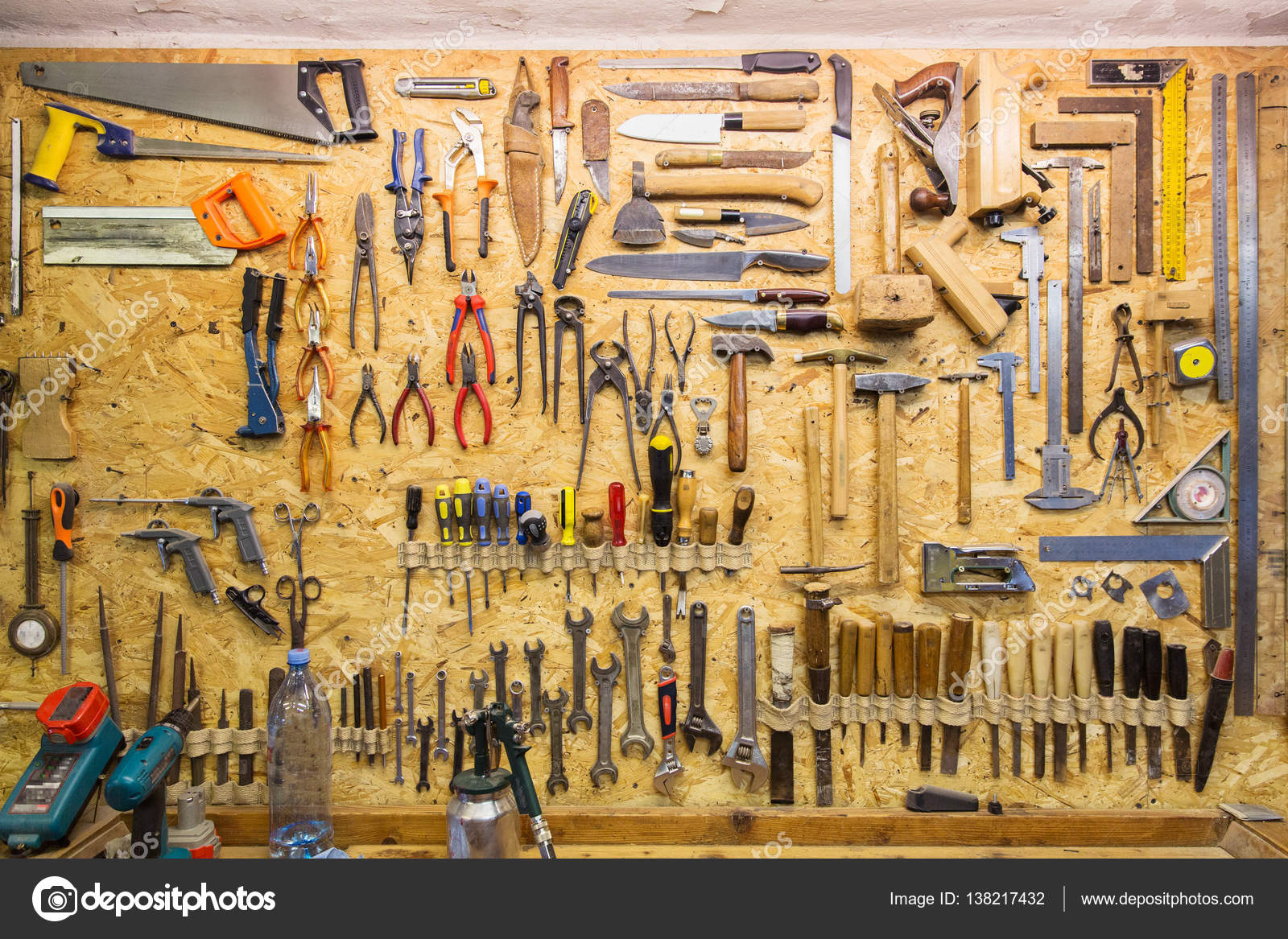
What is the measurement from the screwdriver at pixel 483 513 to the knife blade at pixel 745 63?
4.66 ft

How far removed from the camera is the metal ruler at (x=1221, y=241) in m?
2.24

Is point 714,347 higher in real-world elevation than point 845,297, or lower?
lower

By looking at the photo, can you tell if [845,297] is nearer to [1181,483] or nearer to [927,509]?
[927,509]

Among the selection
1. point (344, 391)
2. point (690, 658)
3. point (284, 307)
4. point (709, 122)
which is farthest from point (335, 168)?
point (690, 658)

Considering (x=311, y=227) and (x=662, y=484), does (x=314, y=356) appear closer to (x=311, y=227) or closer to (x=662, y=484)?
(x=311, y=227)

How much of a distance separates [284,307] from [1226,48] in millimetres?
3164

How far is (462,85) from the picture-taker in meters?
2.23

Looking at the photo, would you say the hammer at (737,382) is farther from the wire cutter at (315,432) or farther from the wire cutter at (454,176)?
the wire cutter at (315,432)

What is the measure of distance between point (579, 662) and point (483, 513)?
580 millimetres

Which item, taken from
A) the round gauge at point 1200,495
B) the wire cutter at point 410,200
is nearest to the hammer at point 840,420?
the round gauge at point 1200,495

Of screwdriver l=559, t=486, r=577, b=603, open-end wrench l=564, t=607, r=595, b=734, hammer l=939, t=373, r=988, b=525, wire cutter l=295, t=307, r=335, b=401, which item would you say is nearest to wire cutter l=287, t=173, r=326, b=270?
wire cutter l=295, t=307, r=335, b=401

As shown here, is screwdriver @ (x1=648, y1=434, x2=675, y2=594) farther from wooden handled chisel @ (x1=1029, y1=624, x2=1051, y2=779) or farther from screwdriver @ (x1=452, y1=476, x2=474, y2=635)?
wooden handled chisel @ (x1=1029, y1=624, x2=1051, y2=779)
